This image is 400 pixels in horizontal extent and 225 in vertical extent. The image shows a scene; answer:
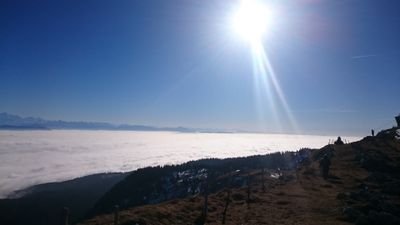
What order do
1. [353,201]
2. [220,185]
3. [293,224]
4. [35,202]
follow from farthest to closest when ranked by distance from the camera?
[35,202] → [220,185] → [353,201] → [293,224]

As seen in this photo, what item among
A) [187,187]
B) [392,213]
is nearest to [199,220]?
[392,213]

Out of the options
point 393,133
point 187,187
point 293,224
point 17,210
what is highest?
point 393,133

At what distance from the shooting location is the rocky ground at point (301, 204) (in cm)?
2917

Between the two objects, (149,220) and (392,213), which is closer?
(149,220)

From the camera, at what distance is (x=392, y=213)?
30.7m

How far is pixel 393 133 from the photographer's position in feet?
293

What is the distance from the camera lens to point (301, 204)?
37.3m

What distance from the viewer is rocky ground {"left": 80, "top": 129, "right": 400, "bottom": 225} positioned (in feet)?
95.7

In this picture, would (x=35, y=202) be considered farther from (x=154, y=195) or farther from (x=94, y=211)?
(x=154, y=195)

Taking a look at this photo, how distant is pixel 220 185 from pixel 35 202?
13058cm

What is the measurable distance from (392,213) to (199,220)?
16893mm

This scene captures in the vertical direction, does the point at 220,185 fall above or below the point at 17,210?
above

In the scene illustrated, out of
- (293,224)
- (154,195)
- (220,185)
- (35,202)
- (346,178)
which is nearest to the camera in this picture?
(293,224)

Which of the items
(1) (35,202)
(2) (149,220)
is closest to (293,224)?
(2) (149,220)
